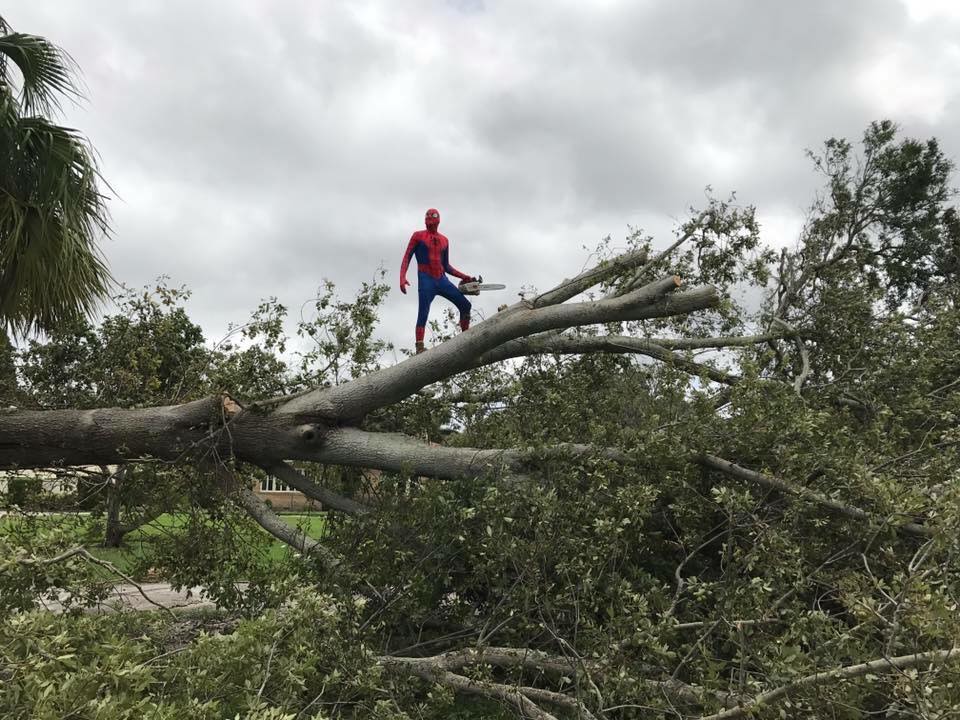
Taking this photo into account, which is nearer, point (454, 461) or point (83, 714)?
point (83, 714)

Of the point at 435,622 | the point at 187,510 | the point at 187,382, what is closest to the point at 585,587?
the point at 435,622

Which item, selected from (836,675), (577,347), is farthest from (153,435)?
(836,675)

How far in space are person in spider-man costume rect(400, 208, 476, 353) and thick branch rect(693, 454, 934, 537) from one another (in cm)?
272

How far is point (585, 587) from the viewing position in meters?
3.69

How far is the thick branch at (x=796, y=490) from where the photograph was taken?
4.04m

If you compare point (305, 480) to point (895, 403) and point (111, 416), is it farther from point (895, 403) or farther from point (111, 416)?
point (895, 403)

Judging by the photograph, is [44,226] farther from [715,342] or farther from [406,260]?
[715,342]

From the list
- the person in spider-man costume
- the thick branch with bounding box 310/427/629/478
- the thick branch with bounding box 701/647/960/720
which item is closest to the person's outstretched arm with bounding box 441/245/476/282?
the person in spider-man costume

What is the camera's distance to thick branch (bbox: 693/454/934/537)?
4035mm

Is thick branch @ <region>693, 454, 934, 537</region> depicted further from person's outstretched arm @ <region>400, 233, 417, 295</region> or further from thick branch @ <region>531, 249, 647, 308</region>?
person's outstretched arm @ <region>400, 233, 417, 295</region>

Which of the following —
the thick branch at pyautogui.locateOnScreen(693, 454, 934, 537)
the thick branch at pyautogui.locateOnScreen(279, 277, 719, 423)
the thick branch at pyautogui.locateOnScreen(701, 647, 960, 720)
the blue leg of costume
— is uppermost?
the blue leg of costume

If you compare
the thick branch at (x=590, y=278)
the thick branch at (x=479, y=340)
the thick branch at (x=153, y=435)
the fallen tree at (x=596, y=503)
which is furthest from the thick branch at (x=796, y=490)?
the thick branch at (x=153, y=435)

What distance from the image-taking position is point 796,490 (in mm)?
4145

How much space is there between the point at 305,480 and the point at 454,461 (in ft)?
4.46
